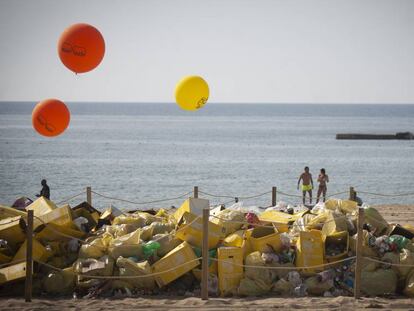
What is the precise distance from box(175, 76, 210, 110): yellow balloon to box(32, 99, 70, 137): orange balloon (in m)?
2.33

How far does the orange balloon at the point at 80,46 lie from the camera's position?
36.8 feet

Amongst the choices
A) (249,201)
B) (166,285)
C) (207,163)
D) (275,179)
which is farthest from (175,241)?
(207,163)

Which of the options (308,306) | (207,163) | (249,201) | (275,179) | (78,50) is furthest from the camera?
(207,163)

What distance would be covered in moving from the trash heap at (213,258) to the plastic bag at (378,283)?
2cm

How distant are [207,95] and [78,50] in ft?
9.95

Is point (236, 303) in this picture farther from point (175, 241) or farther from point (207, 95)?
point (207, 95)

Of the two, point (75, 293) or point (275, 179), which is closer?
point (75, 293)

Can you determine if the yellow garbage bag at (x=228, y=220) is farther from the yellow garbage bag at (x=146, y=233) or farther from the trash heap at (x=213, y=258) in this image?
the yellow garbage bag at (x=146, y=233)

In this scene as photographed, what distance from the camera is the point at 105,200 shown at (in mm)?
26469

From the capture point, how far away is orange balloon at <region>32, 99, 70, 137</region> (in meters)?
12.3

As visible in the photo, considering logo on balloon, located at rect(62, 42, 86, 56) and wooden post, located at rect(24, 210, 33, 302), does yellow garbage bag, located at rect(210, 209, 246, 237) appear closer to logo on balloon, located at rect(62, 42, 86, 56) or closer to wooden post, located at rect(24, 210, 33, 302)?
wooden post, located at rect(24, 210, 33, 302)

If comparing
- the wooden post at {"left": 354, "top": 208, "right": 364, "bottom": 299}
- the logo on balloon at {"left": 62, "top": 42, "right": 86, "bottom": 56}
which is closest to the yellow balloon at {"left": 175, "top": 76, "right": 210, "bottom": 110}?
the logo on balloon at {"left": 62, "top": 42, "right": 86, "bottom": 56}

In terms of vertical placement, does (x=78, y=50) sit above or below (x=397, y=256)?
above

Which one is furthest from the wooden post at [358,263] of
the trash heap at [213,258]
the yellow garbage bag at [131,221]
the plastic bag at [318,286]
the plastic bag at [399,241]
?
the yellow garbage bag at [131,221]
